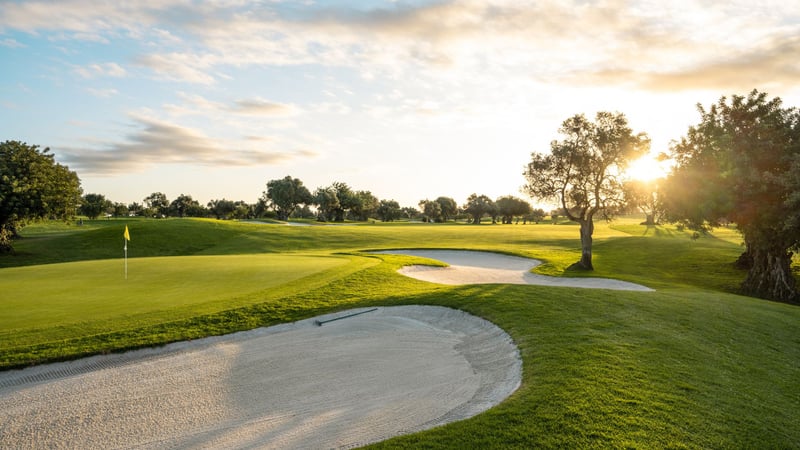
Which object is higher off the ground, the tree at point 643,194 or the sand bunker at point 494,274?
the tree at point 643,194

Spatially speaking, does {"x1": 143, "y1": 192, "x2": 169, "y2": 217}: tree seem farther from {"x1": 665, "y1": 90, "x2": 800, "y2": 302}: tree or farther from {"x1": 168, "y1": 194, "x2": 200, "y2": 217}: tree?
{"x1": 665, "y1": 90, "x2": 800, "y2": 302}: tree

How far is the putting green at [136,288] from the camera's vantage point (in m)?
11.7

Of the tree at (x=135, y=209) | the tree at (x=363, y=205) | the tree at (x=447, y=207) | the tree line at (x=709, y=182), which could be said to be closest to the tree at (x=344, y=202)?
the tree at (x=363, y=205)

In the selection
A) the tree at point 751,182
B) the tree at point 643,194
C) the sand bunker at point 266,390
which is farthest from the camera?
the tree at point 643,194

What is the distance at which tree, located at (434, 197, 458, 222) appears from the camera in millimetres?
141250

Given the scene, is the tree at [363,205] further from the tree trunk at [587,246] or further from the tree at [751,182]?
the tree at [751,182]

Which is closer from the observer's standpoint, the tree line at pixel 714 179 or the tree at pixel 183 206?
the tree line at pixel 714 179

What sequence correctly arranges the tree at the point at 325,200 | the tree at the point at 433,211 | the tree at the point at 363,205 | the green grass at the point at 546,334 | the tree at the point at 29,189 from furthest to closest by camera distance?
the tree at the point at 433,211
the tree at the point at 363,205
the tree at the point at 325,200
the tree at the point at 29,189
the green grass at the point at 546,334

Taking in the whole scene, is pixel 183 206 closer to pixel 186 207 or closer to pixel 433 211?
pixel 186 207

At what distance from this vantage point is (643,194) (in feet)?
85.0

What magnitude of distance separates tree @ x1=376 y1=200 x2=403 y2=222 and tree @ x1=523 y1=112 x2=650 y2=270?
4341 inches

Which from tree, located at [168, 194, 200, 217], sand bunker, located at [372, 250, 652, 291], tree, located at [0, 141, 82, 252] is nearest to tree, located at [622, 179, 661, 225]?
sand bunker, located at [372, 250, 652, 291]

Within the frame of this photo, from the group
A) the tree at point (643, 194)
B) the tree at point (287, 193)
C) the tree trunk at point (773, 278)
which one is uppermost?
the tree at point (287, 193)

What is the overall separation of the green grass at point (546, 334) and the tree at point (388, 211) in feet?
374
